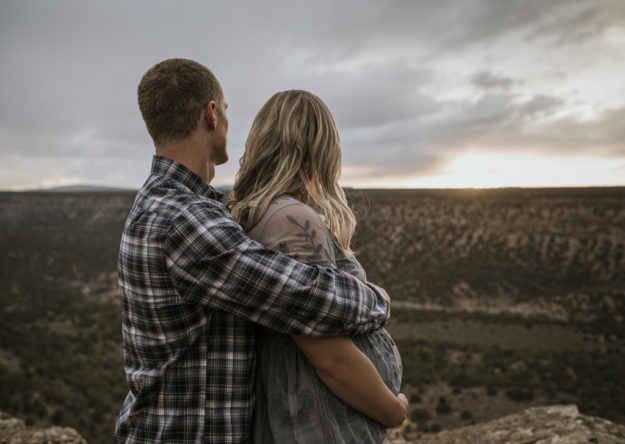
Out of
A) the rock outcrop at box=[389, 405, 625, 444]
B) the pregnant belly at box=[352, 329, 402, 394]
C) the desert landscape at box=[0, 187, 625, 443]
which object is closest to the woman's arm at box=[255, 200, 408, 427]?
the pregnant belly at box=[352, 329, 402, 394]

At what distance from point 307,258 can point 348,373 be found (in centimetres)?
41

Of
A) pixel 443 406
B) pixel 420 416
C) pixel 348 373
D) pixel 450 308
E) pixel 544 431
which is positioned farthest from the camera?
pixel 450 308

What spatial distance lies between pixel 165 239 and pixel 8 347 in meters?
14.5

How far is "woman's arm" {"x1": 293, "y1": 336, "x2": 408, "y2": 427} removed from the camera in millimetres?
1205

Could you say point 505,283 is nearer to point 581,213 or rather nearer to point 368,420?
point 581,213

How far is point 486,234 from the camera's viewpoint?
3103 centimetres

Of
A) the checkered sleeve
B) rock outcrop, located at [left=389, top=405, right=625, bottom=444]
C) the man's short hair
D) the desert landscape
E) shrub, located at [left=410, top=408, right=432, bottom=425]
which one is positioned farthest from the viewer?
the desert landscape

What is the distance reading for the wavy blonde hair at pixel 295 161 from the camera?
141 cm

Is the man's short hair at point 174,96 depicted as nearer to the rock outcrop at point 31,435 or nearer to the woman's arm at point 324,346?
the woman's arm at point 324,346

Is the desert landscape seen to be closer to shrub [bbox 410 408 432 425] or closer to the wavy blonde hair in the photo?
shrub [bbox 410 408 432 425]

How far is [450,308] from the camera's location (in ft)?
63.5

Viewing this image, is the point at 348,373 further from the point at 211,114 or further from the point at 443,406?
the point at 443,406

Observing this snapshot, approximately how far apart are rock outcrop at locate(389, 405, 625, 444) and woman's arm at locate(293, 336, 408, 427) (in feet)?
12.0

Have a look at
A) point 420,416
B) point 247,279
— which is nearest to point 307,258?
point 247,279
